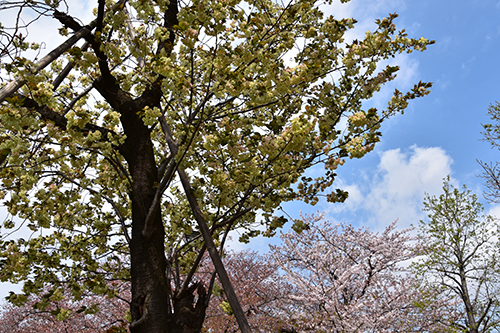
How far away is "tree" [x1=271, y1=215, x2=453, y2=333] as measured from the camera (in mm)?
8969

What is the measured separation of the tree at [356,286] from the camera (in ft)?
29.4

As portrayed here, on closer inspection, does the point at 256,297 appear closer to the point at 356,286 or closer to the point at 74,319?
the point at 356,286

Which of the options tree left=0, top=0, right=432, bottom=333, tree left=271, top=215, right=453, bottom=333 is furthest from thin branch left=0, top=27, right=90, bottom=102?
tree left=271, top=215, right=453, bottom=333

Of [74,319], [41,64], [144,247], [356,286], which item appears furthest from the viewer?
[74,319]

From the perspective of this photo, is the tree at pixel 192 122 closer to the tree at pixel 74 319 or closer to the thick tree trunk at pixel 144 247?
the thick tree trunk at pixel 144 247

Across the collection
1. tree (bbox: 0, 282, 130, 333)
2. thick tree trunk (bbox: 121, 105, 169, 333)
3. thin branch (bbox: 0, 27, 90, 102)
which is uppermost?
tree (bbox: 0, 282, 130, 333)

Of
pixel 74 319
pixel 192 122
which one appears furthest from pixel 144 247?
pixel 74 319

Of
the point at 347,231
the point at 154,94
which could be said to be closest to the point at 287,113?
the point at 154,94

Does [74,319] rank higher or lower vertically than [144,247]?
higher

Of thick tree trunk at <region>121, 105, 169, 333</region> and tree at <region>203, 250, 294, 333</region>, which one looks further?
tree at <region>203, 250, 294, 333</region>

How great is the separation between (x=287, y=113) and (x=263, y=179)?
164cm

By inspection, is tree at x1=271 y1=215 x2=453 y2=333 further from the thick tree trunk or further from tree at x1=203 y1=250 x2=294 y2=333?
the thick tree trunk

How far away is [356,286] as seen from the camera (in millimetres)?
10305

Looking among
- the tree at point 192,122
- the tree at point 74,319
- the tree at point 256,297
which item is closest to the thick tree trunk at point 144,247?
the tree at point 192,122
